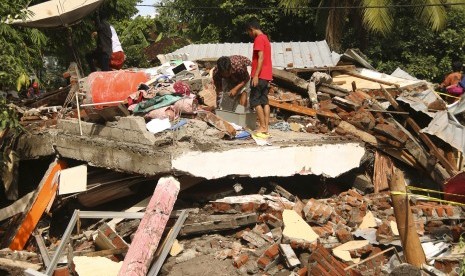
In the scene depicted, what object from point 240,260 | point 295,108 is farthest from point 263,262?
point 295,108

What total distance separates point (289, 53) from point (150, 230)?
8540mm

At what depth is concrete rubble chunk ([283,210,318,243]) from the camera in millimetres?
6239

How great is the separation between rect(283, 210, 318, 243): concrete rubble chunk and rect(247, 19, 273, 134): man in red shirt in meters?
1.40

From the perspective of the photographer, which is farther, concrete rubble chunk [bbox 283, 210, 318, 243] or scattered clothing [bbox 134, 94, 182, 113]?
scattered clothing [bbox 134, 94, 182, 113]

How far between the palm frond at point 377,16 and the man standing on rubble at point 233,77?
8.54 m

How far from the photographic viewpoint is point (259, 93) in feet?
24.2

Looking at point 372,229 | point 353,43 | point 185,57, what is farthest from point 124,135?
point 353,43

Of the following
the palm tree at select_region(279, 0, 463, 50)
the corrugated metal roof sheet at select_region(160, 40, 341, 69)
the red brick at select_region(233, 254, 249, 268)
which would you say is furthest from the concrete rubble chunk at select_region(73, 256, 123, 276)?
the palm tree at select_region(279, 0, 463, 50)

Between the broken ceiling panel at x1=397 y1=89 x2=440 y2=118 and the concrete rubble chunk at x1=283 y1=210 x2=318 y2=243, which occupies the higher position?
the broken ceiling panel at x1=397 y1=89 x2=440 y2=118

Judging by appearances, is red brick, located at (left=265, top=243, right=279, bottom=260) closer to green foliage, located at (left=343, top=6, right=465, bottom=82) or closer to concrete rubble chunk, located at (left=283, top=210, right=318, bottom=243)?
concrete rubble chunk, located at (left=283, top=210, right=318, bottom=243)

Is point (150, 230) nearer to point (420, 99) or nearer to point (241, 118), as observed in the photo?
point (241, 118)

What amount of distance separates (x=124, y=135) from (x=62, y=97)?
11.2ft

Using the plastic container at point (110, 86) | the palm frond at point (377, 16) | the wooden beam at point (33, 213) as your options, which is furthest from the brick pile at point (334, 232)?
the palm frond at point (377, 16)

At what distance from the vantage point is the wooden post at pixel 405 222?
5012 mm
